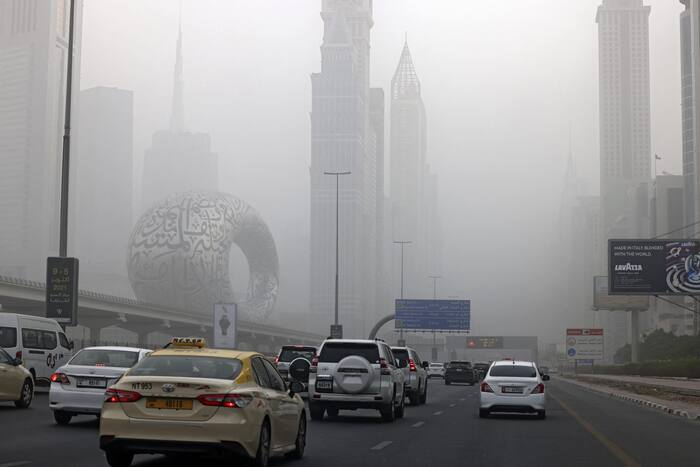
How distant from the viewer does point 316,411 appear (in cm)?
2478

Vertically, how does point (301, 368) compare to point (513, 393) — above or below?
above

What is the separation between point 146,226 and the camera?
12450cm

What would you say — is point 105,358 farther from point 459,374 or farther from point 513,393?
point 459,374

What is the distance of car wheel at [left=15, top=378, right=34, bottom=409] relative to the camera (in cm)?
2525

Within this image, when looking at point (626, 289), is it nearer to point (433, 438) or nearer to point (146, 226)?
point (433, 438)

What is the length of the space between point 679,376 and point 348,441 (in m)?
70.8

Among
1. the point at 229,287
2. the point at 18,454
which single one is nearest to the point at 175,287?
the point at 229,287

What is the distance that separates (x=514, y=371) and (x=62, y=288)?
18.1 metres

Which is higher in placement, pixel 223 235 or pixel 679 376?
pixel 223 235

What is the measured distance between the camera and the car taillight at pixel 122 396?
11930mm

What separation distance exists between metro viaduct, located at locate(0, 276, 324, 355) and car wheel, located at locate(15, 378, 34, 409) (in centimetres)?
5045

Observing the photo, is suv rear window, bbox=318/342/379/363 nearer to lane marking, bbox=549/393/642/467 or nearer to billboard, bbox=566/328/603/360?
lane marking, bbox=549/393/642/467

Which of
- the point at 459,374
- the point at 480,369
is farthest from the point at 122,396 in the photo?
the point at 480,369

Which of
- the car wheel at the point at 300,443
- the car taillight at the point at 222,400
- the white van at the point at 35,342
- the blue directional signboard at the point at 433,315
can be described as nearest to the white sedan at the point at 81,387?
the car wheel at the point at 300,443
